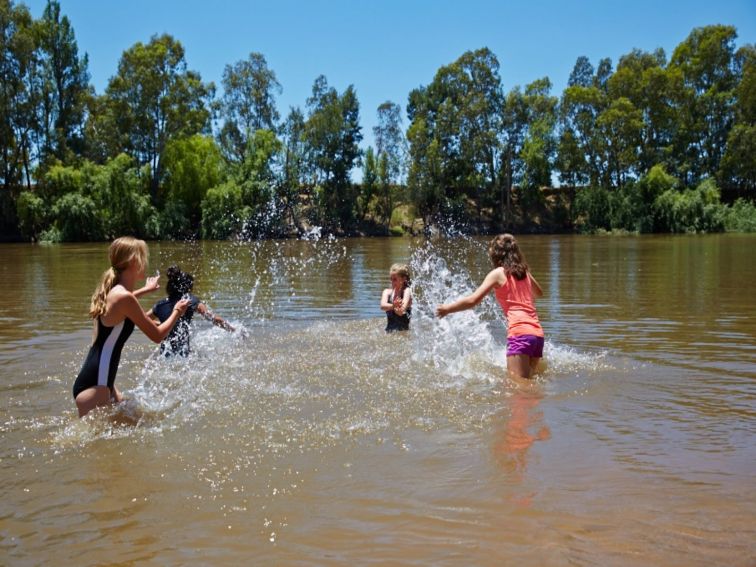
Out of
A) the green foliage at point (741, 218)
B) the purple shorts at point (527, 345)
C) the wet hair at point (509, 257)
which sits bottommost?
the purple shorts at point (527, 345)

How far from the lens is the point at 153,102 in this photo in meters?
57.1

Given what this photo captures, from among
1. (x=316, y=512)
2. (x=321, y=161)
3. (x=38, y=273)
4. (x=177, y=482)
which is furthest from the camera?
(x=321, y=161)

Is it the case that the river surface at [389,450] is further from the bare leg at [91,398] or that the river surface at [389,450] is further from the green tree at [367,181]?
the green tree at [367,181]

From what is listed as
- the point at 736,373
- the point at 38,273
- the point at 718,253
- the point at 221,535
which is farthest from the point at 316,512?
the point at 718,253

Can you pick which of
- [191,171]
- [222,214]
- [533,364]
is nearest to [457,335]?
[533,364]

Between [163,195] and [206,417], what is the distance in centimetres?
5339

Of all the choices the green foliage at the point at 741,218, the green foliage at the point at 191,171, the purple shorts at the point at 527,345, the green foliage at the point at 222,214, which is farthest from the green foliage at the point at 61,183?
the green foliage at the point at 741,218

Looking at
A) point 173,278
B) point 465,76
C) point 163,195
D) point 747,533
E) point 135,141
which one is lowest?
point 747,533

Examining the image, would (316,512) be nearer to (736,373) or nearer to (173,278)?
(173,278)

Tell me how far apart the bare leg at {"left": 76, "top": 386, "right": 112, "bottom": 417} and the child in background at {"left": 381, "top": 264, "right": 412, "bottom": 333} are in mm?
5539

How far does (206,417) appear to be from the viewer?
616 cm

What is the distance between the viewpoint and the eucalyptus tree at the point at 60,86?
177 feet

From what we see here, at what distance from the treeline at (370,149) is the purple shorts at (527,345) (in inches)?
1850

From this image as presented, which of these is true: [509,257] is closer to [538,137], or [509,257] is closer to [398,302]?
[398,302]
